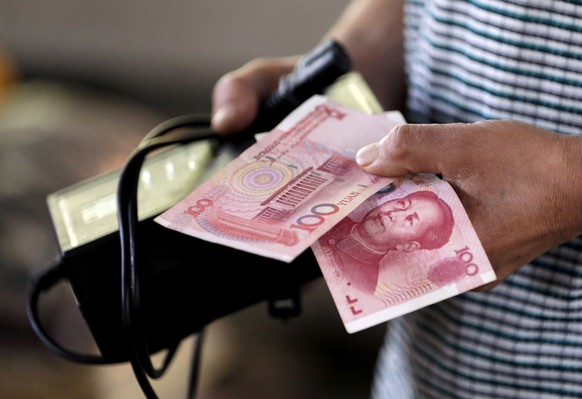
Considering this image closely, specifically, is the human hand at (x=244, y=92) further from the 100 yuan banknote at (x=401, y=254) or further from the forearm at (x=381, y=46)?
the 100 yuan banknote at (x=401, y=254)

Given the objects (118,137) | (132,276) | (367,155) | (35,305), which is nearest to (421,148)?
(367,155)

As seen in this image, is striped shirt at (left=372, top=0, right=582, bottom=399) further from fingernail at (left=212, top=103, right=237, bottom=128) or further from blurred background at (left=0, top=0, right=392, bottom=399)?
blurred background at (left=0, top=0, right=392, bottom=399)

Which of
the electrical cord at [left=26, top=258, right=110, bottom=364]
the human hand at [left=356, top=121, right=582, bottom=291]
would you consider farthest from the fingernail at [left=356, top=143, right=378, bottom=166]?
the electrical cord at [left=26, top=258, right=110, bottom=364]

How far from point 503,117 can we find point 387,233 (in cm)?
18

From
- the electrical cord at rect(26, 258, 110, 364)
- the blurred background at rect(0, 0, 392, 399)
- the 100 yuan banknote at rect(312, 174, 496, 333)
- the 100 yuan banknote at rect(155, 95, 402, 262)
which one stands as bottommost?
the blurred background at rect(0, 0, 392, 399)

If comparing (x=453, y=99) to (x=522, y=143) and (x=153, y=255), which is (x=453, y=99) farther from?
(x=153, y=255)

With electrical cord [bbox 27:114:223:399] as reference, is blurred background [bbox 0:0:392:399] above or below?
below

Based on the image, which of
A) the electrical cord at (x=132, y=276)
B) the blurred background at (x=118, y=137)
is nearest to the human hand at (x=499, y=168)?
the electrical cord at (x=132, y=276)

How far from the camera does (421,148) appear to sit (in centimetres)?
48

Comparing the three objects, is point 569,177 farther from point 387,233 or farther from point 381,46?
point 381,46

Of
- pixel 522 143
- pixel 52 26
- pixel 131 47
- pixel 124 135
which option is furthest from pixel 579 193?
pixel 52 26

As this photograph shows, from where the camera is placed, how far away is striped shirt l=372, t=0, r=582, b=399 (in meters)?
0.56

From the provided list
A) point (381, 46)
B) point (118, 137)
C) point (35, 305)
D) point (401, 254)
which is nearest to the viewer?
point (401, 254)

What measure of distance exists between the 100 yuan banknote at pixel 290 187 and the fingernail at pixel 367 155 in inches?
0.5
